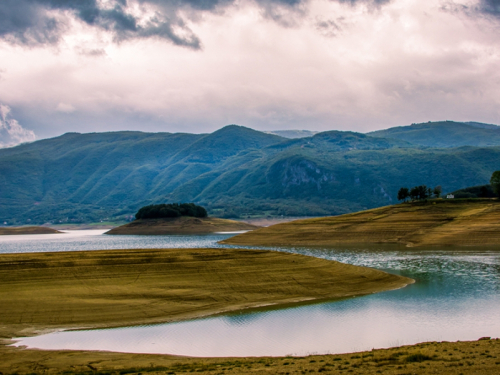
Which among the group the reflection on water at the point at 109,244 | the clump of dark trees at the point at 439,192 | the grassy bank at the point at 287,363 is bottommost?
the reflection on water at the point at 109,244

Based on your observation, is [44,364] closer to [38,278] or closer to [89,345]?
[89,345]

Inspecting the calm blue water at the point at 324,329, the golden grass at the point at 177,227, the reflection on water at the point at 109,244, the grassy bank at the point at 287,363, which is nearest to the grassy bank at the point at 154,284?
the calm blue water at the point at 324,329

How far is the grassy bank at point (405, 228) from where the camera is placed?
323ft

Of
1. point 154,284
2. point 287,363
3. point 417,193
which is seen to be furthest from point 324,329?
point 417,193

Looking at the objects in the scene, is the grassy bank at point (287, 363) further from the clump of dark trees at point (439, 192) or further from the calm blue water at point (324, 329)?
the clump of dark trees at point (439, 192)

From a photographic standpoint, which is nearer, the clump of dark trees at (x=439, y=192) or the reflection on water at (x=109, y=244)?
the reflection on water at (x=109, y=244)

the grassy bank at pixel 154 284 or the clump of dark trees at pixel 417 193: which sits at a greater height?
the clump of dark trees at pixel 417 193

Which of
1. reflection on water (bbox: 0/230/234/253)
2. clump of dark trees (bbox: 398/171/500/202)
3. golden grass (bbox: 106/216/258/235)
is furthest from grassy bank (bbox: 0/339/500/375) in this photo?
golden grass (bbox: 106/216/258/235)

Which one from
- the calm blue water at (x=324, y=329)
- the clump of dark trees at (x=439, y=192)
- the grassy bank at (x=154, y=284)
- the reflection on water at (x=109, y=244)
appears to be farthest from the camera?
the clump of dark trees at (x=439, y=192)

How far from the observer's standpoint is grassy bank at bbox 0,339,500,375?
21000 millimetres

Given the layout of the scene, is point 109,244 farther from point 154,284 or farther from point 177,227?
point 154,284

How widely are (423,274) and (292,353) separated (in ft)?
114

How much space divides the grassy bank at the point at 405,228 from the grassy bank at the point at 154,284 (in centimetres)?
5059

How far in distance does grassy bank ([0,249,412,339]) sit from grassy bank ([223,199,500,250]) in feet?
166
